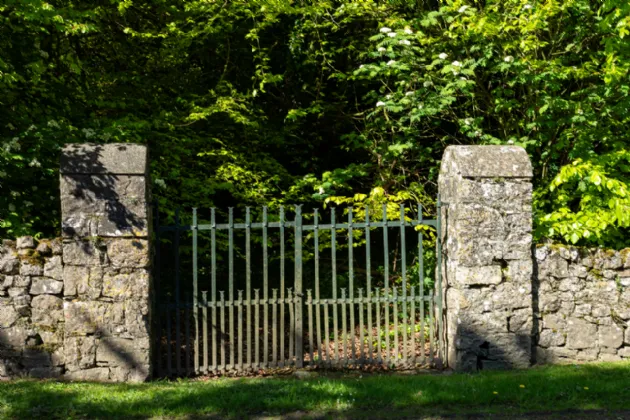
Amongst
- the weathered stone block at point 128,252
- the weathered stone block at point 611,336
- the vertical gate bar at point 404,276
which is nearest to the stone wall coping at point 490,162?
the vertical gate bar at point 404,276

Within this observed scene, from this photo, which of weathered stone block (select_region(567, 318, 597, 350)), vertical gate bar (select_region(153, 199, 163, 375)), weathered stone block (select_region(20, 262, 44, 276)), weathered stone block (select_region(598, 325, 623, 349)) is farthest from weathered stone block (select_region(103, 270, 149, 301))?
weathered stone block (select_region(598, 325, 623, 349))

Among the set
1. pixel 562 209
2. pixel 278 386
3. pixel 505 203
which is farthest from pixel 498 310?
pixel 278 386

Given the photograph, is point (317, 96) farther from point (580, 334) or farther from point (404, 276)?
point (580, 334)

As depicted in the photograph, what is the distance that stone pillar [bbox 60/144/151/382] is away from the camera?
224 inches

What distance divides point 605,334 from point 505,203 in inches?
69.7

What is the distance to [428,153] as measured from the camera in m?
8.69

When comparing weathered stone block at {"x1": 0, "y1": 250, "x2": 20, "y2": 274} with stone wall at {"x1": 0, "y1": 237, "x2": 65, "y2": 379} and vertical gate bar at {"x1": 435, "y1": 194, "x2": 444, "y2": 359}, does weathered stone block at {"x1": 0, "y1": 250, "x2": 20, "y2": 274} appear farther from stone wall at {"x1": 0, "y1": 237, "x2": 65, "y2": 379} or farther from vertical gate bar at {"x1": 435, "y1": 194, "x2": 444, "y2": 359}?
vertical gate bar at {"x1": 435, "y1": 194, "x2": 444, "y2": 359}

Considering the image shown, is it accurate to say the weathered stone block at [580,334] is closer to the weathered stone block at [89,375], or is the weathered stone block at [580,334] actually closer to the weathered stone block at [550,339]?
the weathered stone block at [550,339]

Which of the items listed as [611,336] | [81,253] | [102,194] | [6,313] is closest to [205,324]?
[81,253]

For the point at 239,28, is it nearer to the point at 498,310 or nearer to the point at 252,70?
the point at 252,70

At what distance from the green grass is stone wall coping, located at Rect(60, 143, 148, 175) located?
1918 mm

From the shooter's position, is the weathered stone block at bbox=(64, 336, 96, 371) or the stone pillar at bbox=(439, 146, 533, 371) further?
the stone pillar at bbox=(439, 146, 533, 371)

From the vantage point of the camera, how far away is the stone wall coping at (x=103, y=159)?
18.6 ft

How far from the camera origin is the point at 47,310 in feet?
19.0
